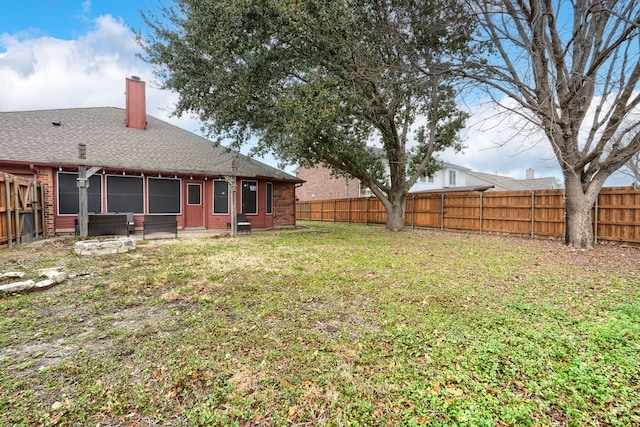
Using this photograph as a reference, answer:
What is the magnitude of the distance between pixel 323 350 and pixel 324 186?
24.3 meters

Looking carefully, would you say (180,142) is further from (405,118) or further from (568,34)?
(568,34)

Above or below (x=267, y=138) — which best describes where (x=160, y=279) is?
below

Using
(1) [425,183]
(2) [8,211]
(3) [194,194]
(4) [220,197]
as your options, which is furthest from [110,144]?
(1) [425,183]

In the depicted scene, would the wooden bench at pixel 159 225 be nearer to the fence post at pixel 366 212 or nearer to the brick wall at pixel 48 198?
the brick wall at pixel 48 198

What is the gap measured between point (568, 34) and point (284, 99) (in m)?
8.11

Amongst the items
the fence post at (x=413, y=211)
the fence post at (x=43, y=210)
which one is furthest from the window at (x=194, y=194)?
the fence post at (x=413, y=211)

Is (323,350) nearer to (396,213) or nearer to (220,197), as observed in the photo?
(396,213)

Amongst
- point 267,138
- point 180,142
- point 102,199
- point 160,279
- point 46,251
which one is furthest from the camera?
point 180,142

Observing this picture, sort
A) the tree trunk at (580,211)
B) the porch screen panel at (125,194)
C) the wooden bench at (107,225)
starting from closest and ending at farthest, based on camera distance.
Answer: the tree trunk at (580,211) → the wooden bench at (107,225) → the porch screen panel at (125,194)

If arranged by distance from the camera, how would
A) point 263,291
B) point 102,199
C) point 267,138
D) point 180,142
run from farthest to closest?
point 180,142 < point 102,199 < point 267,138 < point 263,291

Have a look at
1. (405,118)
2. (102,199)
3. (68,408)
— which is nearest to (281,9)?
(405,118)

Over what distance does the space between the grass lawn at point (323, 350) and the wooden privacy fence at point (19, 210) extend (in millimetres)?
3380

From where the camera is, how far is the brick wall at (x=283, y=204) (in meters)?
15.5

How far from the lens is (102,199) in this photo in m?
11.8
